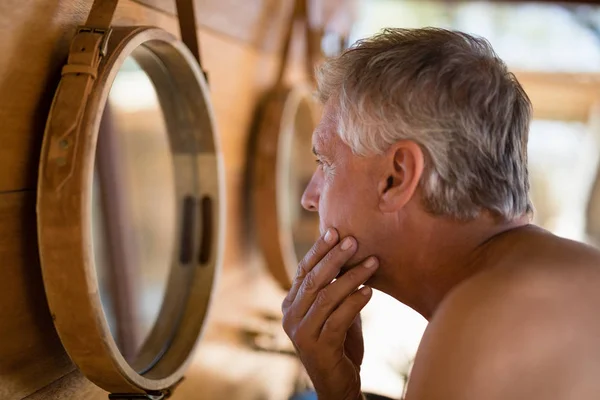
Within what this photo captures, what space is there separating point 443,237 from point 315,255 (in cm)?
17

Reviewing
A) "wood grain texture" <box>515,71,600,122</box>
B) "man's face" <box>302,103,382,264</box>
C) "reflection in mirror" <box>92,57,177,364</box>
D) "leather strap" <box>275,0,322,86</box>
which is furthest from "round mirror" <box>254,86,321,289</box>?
"wood grain texture" <box>515,71,600,122</box>

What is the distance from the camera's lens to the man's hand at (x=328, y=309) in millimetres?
864

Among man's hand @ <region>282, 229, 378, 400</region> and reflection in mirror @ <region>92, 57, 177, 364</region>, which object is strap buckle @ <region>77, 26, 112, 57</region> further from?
reflection in mirror @ <region>92, 57, 177, 364</region>

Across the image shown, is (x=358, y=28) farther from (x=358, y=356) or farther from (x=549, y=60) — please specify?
(x=358, y=356)

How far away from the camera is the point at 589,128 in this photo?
293cm

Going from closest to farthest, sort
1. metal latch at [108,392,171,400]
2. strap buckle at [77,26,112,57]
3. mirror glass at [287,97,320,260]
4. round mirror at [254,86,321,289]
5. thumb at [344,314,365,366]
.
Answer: strap buckle at [77,26,112,57] → metal latch at [108,392,171,400] → thumb at [344,314,365,366] → round mirror at [254,86,321,289] → mirror glass at [287,97,320,260]

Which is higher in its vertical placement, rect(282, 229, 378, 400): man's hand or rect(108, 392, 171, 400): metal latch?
rect(282, 229, 378, 400): man's hand

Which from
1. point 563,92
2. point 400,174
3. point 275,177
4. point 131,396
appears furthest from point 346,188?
point 563,92

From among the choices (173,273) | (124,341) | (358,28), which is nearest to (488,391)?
(173,273)

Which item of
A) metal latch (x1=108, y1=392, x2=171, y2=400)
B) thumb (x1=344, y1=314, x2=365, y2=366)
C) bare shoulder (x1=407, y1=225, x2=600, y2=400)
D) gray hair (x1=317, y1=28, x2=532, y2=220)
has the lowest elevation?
metal latch (x1=108, y1=392, x2=171, y2=400)

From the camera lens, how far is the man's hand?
2.83 ft

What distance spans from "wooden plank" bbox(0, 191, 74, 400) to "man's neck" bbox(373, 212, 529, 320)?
1.40 feet

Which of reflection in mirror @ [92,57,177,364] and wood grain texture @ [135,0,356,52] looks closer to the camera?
wood grain texture @ [135,0,356,52]

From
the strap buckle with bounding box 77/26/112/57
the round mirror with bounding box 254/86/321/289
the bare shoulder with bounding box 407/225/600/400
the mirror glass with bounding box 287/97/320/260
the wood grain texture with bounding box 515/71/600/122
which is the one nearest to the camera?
the bare shoulder with bounding box 407/225/600/400
